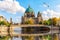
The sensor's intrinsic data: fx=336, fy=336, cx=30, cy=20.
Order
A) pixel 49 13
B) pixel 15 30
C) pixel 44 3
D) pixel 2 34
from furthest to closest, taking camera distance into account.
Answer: pixel 15 30 → pixel 2 34 → pixel 49 13 → pixel 44 3

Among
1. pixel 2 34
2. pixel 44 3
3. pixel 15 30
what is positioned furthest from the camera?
pixel 15 30

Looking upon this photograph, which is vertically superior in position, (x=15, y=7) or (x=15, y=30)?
(x=15, y=7)

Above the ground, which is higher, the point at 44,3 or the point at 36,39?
the point at 44,3

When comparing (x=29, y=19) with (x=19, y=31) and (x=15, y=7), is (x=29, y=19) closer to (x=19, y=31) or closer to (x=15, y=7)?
(x=19, y=31)

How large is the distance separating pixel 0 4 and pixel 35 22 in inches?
51.3

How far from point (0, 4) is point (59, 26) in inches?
81.3

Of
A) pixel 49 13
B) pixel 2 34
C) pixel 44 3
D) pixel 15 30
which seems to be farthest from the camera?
pixel 15 30

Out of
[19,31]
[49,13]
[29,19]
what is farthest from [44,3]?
[19,31]

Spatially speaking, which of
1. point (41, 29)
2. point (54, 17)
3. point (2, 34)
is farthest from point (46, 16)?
point (41, 29)

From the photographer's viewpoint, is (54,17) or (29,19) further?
(29,19)

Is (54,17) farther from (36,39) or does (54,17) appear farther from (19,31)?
(19,31)

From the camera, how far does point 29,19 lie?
6.88m

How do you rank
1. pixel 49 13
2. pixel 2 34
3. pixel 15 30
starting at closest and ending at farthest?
pixel 49 13, pixel 2 34, pixel 15 30

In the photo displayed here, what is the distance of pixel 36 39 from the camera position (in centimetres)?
571
